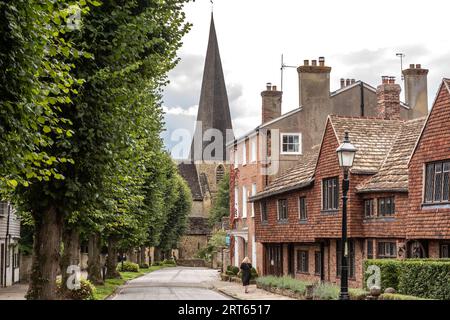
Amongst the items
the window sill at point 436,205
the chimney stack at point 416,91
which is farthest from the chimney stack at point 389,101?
the window sill at point 436,205

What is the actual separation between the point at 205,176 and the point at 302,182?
3660 inches

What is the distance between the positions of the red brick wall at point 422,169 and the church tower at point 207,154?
87398mm

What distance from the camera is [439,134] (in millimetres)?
25969

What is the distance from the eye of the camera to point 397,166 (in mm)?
31359

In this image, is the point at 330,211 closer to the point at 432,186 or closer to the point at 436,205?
the point at 432,186

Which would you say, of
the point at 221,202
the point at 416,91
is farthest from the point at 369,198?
the point at 221,202

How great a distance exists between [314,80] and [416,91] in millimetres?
6376

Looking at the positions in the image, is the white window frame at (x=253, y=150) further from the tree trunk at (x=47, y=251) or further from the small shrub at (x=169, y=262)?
the small shrub at (x=169, y=262)

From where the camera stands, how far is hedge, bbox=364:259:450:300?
22.3 metres

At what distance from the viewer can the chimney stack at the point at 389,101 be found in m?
38.4
